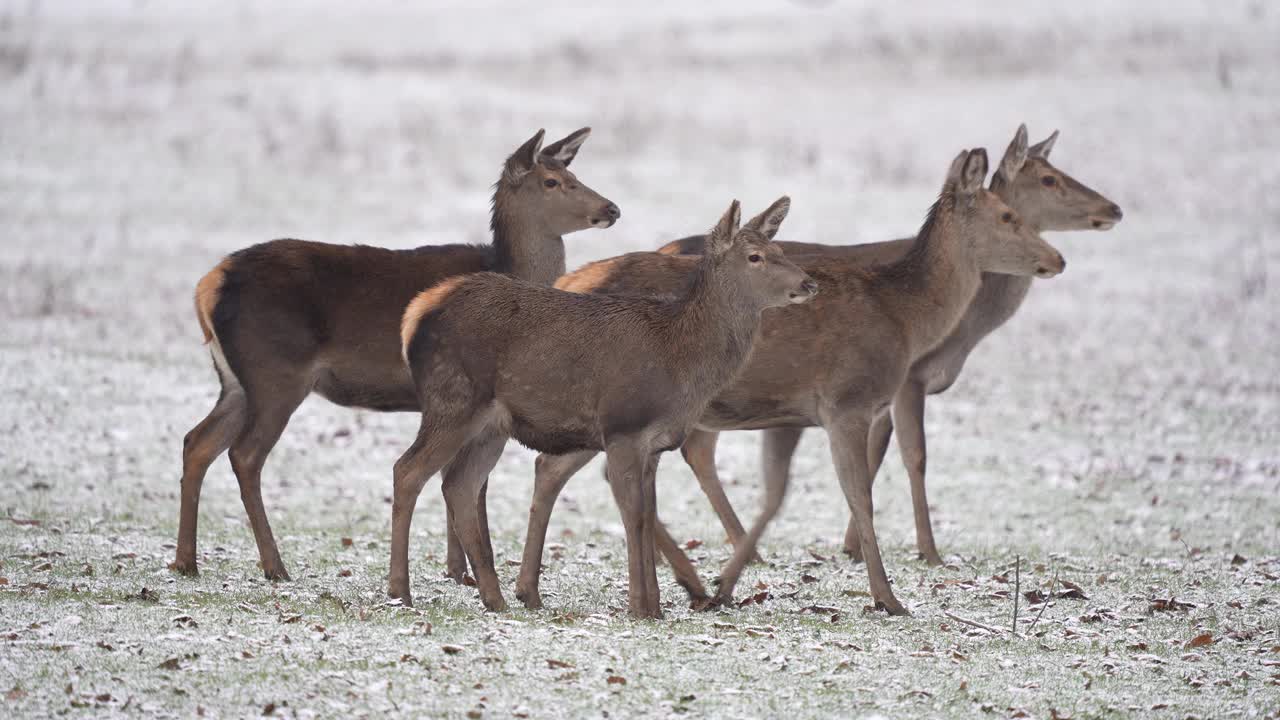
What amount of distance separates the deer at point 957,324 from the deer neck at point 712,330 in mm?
2280

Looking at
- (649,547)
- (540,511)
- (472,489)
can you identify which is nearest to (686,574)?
(649,547)

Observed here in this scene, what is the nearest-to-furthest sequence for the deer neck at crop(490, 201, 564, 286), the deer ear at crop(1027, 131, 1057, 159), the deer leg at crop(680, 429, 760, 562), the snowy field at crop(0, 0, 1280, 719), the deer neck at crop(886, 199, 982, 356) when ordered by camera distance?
1. the snowy field at crop(0, 0, 1280, 719)
2. the deer neck at crop(886, 199, 982, 356)
3. the deer neck at crop(490, 201, 564, 286)
4. the deer leg at crop(680, 429, 760, 562)
5. the deer ear at crop(1027, 131, 1057, 159)

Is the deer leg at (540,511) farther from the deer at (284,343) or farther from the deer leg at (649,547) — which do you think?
the deer at (284,343)

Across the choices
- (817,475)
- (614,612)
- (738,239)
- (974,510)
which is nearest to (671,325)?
(738,239)

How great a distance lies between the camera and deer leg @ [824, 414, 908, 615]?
352 inches

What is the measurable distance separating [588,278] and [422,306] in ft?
5.09

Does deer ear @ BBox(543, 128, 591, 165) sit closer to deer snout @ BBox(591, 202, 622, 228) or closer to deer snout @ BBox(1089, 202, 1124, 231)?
deer snout @ BBox(591, 202, 622, 228)

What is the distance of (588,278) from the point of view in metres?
10.0

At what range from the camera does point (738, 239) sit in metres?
8.87

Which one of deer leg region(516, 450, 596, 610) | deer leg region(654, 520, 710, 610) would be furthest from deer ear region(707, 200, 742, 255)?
deer leg region(654, 520, 710, 610)

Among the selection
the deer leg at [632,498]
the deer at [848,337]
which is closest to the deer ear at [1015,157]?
the deer at [848,337]

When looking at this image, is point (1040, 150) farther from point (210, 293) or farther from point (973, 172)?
point (210, 293)

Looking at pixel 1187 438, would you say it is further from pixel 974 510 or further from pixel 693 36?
pixel 693 36

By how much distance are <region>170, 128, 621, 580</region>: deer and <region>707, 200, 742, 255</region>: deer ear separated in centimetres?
210
